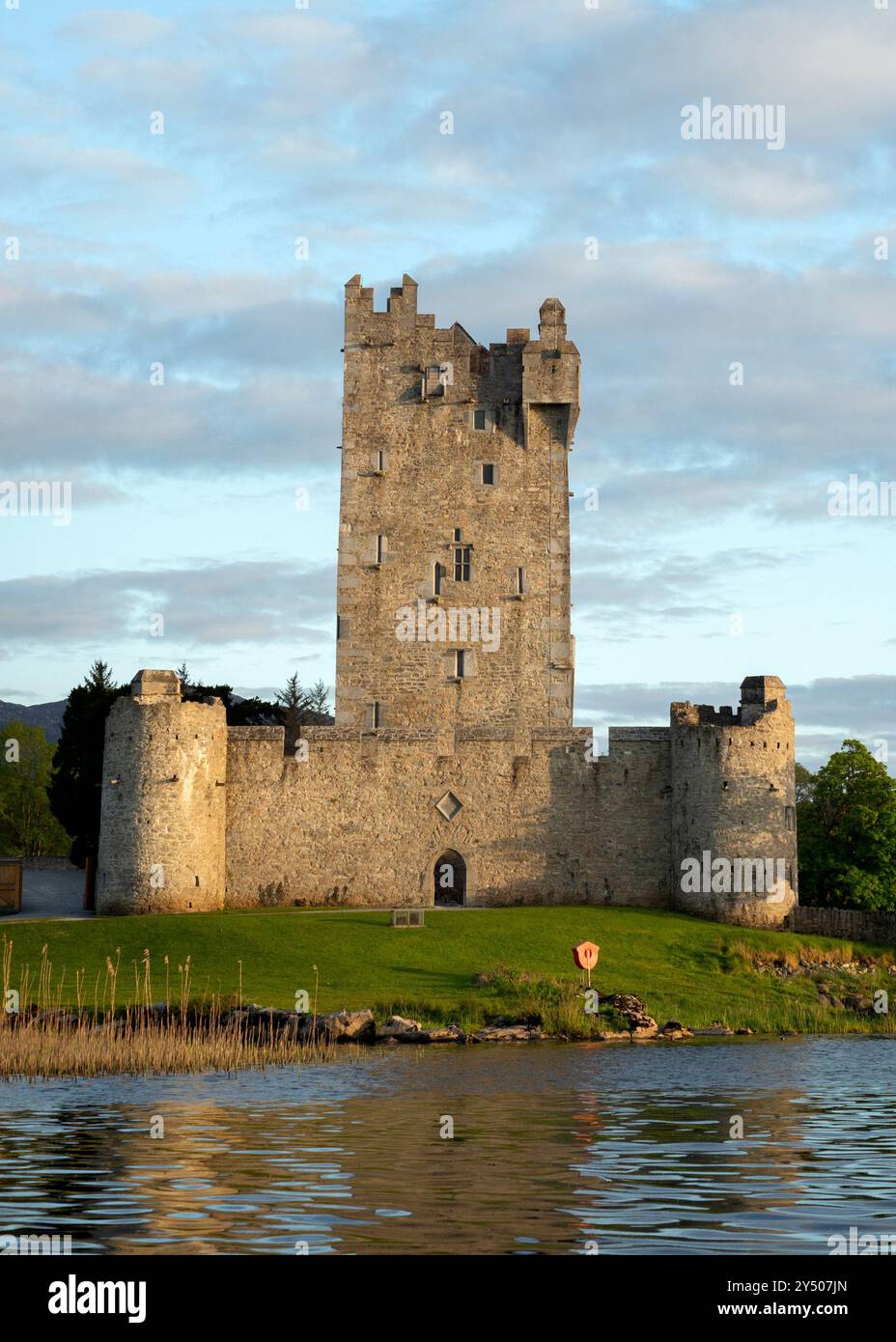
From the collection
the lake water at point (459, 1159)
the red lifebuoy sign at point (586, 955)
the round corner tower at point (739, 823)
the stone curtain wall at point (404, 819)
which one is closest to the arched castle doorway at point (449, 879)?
the stone curtain wall at point (404, 819)

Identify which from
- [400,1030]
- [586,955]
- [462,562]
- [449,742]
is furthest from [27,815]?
[400,1030]

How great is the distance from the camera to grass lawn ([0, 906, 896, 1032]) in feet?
138

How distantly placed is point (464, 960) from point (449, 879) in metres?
10.5

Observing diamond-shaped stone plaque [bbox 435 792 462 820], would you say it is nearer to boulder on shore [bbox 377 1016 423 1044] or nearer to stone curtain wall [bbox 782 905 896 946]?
stone curtain wall [bbox 782 905 896 946]

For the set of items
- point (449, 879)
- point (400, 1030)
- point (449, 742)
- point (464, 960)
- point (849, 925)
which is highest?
point (449, 742)

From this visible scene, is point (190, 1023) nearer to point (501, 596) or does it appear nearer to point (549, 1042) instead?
point (549, 1042)

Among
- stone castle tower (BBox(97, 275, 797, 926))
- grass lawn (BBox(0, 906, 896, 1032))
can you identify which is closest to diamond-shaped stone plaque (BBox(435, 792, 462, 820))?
stone castle tower (BBox(97, 275, 797, 926))

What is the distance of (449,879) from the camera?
5662cm

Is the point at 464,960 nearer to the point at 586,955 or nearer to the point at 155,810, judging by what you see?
the point at 586,955

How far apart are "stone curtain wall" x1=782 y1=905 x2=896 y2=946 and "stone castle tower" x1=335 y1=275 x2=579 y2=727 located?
35.6 ft

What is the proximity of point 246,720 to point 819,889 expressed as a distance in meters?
24.2

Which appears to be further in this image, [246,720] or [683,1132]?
[246,720]
